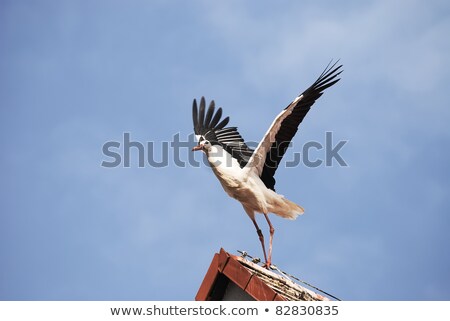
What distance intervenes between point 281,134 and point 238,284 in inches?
157

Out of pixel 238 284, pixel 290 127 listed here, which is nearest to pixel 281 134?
pixel 290 127

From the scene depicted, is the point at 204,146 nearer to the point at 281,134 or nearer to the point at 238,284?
the point at 281,134

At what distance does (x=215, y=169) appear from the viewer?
11.4 m

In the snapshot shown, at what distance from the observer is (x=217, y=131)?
12.6 metres

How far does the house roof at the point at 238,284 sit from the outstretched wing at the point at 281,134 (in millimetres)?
3122

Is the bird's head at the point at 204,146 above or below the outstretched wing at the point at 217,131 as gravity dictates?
below

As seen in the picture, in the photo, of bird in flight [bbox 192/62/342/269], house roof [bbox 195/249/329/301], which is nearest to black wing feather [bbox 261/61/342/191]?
bird in flight [bbox 192/62/342/269]

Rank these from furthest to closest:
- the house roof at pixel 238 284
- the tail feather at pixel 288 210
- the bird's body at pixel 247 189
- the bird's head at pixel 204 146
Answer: the bird's head at pixel 204 146
the tail feather at pixel 288 210
the bird's body at pixel 247 189
the house roof at pixel 238 284

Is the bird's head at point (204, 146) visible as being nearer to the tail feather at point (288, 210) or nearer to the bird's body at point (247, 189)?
the bird's body at point (247, 189)

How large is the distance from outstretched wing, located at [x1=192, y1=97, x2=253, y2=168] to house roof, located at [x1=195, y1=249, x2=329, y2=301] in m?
3.80

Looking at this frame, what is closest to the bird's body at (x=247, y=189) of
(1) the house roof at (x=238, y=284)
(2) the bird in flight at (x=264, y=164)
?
(2) the bird in flight at (x=264, y=164)

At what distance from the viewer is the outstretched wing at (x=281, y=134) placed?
11547mm

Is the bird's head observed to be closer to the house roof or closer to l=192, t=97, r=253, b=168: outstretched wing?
l=192, t=97, r=253, b=168: outstretched wing

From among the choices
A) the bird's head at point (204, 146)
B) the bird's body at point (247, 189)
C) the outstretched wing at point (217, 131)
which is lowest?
the bird's body at point (247, 189)
